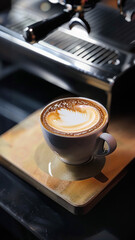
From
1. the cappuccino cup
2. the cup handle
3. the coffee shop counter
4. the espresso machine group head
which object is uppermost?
the espresso machine group head

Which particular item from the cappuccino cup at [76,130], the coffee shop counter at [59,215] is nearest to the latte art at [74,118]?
the cappuccino cup at [76,130]

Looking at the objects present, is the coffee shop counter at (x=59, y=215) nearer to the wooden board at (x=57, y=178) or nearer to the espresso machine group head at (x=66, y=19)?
the wooden board at (x=57, y=178)

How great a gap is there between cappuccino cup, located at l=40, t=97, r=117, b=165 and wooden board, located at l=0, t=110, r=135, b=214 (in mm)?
40

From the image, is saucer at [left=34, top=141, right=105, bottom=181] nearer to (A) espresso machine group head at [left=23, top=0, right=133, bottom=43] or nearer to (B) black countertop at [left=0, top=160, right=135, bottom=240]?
(B) black countertop at [left=0, top=160, right=135, bottom=240]

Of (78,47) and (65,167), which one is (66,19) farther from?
(65,167)

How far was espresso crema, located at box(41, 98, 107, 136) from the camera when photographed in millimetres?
622

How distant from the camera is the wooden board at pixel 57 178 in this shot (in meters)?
0.61

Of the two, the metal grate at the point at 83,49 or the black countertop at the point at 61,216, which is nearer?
the black countertop at the point at 61,216

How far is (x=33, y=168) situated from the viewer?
66 centimetres

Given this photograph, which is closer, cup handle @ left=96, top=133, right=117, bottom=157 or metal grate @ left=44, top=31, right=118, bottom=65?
cup handle @ left=96, top=133, right=117, bottom=157

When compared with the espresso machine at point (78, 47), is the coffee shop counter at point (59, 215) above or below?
below

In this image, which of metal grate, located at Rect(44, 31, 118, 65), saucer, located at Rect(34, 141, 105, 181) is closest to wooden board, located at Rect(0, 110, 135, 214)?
saucer, located at Rect(34, 141, 105, 181)

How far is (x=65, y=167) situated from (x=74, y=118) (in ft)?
0.30

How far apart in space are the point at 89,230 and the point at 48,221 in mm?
72
